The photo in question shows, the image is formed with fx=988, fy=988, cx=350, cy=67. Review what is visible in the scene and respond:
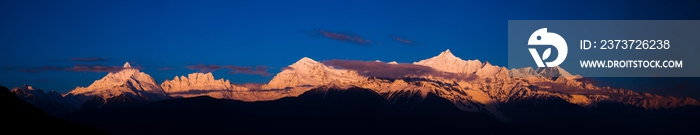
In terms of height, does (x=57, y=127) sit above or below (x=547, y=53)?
below

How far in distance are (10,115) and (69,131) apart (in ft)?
22.9

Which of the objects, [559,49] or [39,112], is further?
[559,49]

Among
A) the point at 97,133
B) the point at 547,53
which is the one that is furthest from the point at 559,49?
the point at 97,133

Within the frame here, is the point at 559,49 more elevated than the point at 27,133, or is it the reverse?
the point at 559,49

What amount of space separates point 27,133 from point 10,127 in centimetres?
191

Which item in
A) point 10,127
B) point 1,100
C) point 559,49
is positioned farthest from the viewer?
point 559,49

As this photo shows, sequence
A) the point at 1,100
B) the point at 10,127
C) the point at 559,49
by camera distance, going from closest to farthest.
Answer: the point at 10,127
the point at 1,100
the point at 559,49

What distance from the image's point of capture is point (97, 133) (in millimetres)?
114062

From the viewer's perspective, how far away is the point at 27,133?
10888 centimetres

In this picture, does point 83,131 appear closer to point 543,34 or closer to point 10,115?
point 10,115

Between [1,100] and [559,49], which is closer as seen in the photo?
[1,100]

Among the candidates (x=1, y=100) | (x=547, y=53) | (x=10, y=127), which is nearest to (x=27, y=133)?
(x=10, y=127)

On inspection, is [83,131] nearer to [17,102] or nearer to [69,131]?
[69,131]

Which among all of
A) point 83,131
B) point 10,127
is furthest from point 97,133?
point 10,127
